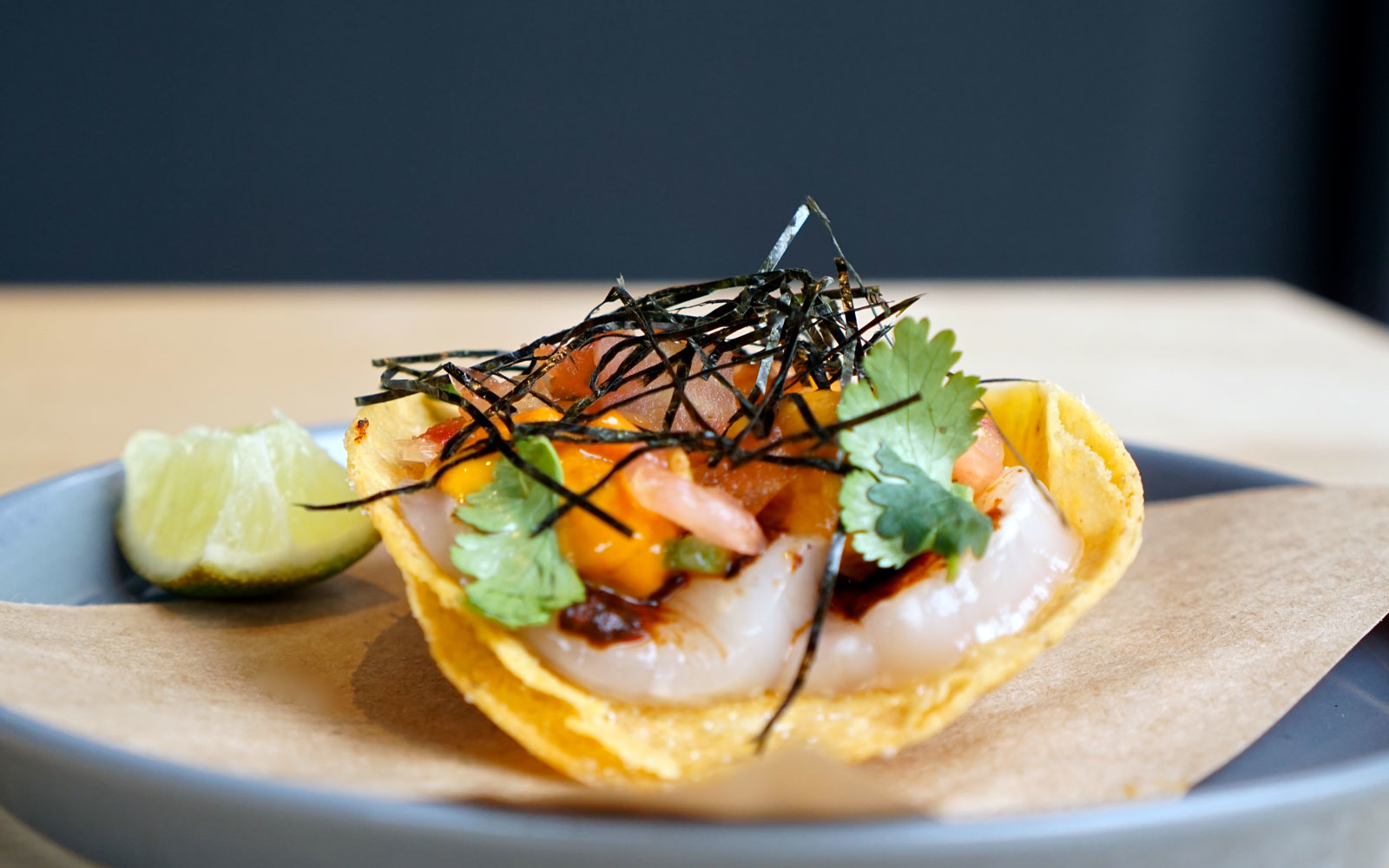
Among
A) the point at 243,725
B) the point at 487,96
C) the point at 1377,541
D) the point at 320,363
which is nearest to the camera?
the point at 243,725

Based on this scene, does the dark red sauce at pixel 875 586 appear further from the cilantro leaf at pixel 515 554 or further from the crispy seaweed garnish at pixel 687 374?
the cilantro leaf at pixel 515 554

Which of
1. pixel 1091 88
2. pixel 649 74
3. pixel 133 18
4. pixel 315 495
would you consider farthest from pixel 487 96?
pixel 315 495

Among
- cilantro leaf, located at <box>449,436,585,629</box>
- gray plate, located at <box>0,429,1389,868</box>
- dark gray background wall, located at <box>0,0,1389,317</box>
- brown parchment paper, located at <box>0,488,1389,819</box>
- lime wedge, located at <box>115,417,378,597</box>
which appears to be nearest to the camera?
gray plate, located at <box>0,429,1389,868</box>

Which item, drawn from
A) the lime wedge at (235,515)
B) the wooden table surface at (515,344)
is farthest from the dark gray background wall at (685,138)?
the lime wedge at (235,515)

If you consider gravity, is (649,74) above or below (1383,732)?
above

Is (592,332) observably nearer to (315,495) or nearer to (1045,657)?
(315,495)

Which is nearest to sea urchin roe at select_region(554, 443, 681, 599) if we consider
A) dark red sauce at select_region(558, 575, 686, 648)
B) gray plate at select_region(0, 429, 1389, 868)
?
dark red sauce at select_region(558, 575, 686, 648)

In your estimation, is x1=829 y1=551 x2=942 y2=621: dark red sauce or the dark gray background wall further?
the dark gray background wall

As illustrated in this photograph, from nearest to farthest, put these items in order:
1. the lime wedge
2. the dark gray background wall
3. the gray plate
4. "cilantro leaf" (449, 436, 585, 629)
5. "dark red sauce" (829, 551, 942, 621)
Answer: the gray plate < "cilantro leaf" (449, 436, 585, 629) < "dark red sauce" (829, 551, 942, 621) < the lime wedge < the dark gray background wall

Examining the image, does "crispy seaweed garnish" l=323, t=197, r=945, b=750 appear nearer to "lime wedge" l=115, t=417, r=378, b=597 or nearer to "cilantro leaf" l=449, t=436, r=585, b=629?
"cilantro leaf" l=449, t=436, r=585, b=629
